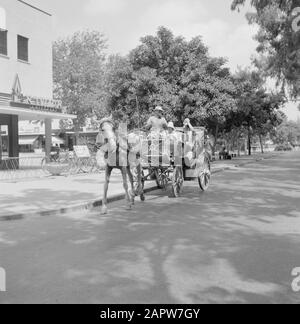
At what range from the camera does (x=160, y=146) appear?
468 inches

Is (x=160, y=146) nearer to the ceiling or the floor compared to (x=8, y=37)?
nearer to the floor

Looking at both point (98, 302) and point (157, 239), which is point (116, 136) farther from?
point (98, 302)

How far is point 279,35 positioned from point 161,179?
15572 mm

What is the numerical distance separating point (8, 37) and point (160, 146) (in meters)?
16.1

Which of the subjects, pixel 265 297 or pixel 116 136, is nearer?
pixel 265 297

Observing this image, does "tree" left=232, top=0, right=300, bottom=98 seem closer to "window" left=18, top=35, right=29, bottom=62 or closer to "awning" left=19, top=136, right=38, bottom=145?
"window" left=18, top=35, right=29, bottom=62

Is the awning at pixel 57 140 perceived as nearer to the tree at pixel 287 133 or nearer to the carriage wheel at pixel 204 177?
the carriage wheel at pixel 204 177

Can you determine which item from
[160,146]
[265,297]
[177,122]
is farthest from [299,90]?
[265,297]

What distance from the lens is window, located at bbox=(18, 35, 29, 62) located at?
84.3 ft

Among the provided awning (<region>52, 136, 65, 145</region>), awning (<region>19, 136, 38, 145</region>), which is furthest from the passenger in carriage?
awning (<region>19, 136, 38, 145</region>)

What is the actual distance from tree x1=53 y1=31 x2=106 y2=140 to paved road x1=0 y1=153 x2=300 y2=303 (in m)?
36.8

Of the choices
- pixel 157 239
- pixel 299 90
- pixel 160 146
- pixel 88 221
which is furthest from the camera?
pixel 299 90

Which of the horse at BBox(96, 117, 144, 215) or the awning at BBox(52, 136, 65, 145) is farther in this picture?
the awning at BBox(52, 136, 65, 145)

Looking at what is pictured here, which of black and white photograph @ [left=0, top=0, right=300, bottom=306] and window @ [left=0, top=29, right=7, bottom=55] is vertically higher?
window @ [left=0, top=29, right=7, bottom=55]
